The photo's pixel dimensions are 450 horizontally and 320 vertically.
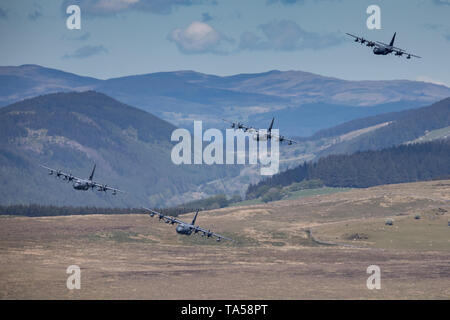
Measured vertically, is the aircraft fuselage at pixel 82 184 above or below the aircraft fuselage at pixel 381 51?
below

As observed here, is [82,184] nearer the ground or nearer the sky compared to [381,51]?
nearer the ground

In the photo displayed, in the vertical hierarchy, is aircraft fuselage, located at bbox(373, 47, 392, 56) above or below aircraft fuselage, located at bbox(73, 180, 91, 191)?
above

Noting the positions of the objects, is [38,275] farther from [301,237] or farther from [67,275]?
[301,237]

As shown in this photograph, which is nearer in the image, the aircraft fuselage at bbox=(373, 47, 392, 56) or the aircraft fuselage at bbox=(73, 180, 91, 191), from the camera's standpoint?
the aircraft fuselage at bbox=(373, 47, 392, 56)

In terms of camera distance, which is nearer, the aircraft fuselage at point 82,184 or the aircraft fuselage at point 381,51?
the aircraft fuselage at point 381,51

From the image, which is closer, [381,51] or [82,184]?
[381,51]
